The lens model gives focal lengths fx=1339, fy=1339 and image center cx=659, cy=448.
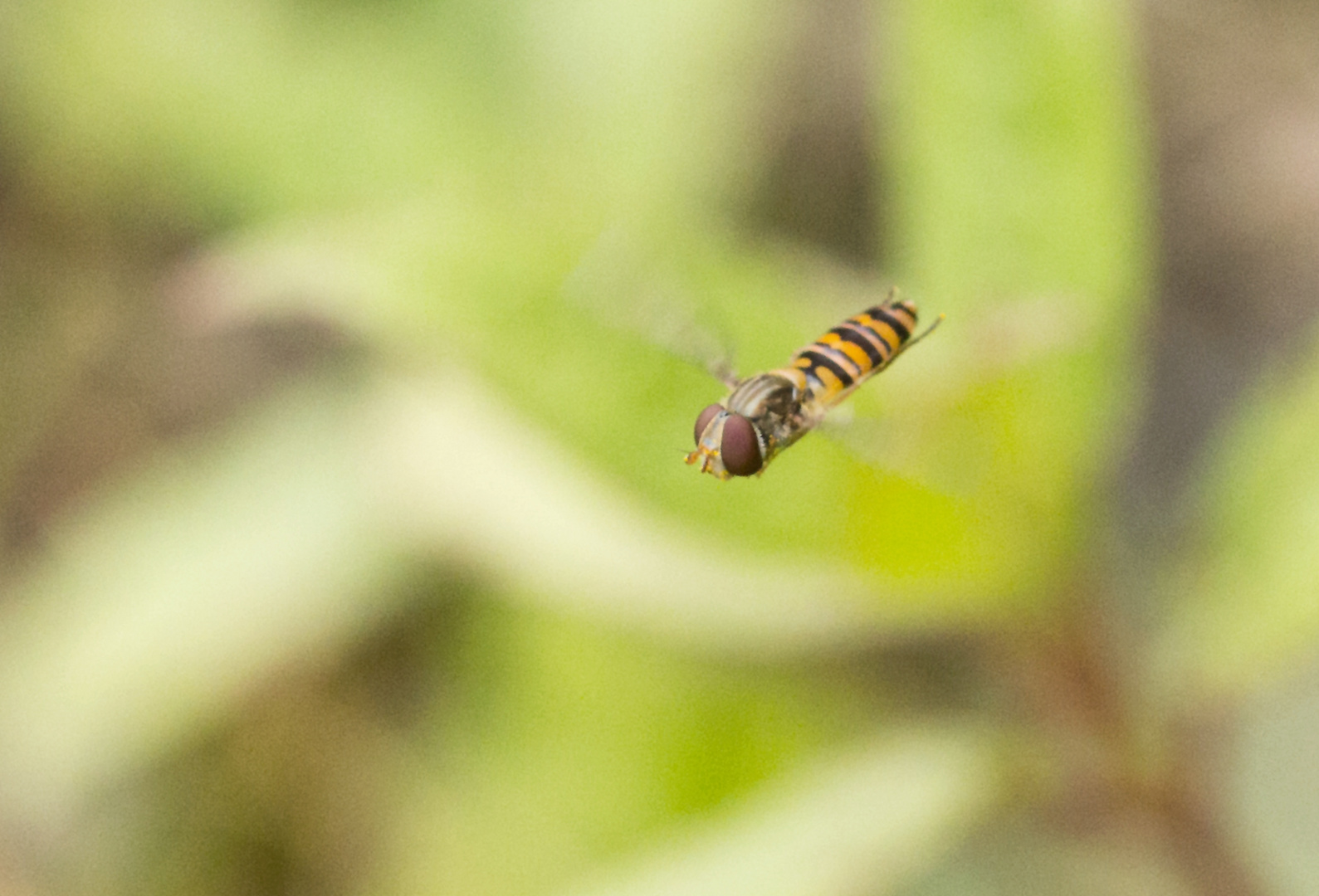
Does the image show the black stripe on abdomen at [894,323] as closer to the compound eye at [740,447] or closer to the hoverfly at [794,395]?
the hoverfly at [794,395]

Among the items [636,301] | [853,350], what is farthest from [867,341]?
[636,301]

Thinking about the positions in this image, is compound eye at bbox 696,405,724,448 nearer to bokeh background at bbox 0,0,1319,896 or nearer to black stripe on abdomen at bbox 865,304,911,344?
bokeh background at bbox 0,0,1319,896

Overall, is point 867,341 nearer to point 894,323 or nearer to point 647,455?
point 894,323

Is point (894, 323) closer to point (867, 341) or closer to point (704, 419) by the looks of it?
point (867, 341)

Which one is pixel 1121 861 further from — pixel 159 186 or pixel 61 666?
pixel 159 186

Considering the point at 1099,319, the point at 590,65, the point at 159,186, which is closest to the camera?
the point at 1099,319

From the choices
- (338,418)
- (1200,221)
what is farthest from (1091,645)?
(338,418)
